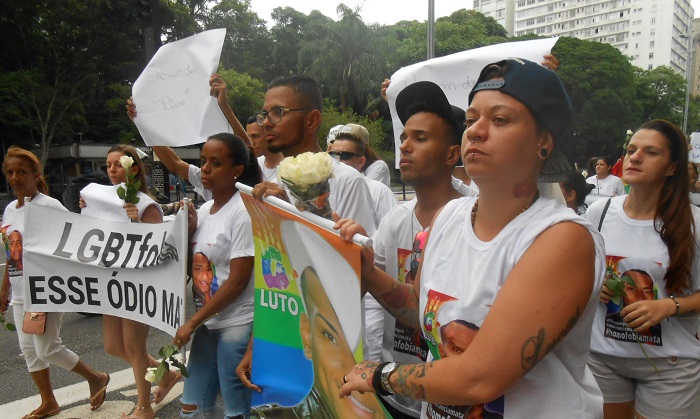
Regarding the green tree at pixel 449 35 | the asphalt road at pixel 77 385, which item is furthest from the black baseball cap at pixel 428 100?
the green tree at pixel 449 35

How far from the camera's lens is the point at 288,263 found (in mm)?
1992

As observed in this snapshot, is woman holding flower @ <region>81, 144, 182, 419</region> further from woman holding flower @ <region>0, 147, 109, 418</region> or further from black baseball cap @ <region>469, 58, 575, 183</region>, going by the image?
black baseball cap @ <region>469, 58, 575, 183</region>

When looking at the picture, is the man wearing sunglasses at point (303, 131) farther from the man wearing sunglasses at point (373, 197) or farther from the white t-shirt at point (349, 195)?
the man wearing sunglasses at point (373, 197)

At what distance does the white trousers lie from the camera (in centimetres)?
384

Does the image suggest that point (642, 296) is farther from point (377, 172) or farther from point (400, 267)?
point (377, 172)

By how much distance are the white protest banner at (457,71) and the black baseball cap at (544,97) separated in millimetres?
1600

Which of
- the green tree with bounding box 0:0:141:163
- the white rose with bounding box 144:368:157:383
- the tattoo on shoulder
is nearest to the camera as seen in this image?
the tattoo on shoulder

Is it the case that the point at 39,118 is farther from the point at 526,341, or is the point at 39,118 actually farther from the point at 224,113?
the point at 526,341

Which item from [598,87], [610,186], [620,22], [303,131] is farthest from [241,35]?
[620,22]

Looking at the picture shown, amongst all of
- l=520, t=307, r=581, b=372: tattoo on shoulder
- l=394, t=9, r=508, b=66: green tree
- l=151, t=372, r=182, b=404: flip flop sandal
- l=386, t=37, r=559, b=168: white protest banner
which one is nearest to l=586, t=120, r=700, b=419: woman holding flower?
l=386, t=37, r=559, b=168: white protest banner

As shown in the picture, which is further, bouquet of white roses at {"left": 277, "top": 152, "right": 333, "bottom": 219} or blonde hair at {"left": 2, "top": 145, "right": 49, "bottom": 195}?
blonde hair at {"left": 2, "top": 145, "right": 49, "bottom": 195}

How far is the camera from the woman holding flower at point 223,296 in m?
2.80

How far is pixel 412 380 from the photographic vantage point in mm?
1391

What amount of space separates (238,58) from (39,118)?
2006 centimetres
